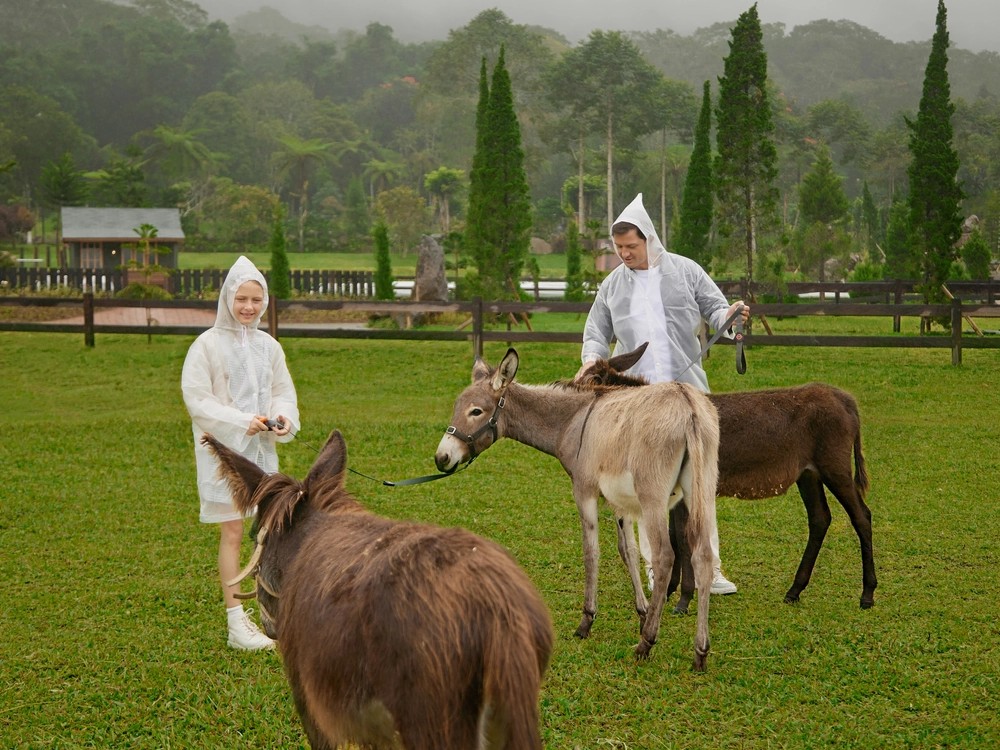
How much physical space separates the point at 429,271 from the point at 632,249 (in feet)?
60.7

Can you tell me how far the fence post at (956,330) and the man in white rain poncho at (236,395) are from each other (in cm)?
1301

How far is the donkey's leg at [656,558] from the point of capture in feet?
16.5

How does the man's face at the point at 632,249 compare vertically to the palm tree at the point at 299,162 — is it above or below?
below

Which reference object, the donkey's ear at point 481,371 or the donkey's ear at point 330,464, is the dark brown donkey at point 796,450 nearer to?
the donkey's ear at point 481,371

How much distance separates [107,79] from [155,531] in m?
97.3

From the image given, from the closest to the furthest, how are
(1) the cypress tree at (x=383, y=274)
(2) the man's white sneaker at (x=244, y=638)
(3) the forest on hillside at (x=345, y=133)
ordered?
(2) the man's white sneaker at (x=244, y=638), (1) the cypress tree at (x=383, y=274), (3) the forest on hillside at (x=345, y=133)

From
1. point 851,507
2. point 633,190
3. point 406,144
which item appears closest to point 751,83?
point 851,507

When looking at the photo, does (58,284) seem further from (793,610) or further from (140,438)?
(793,610)

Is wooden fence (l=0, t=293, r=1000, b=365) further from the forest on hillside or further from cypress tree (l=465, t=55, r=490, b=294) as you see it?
the forest on hillside

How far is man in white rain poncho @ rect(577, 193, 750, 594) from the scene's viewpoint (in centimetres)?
593

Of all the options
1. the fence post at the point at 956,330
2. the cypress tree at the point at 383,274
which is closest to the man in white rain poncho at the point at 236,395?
the fence post at the point at 956,330

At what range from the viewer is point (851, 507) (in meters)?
6.07

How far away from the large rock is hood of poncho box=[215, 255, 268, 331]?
19.0 meters

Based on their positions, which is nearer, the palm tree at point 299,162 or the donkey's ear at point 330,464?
the donkey's ear at point 330,464
